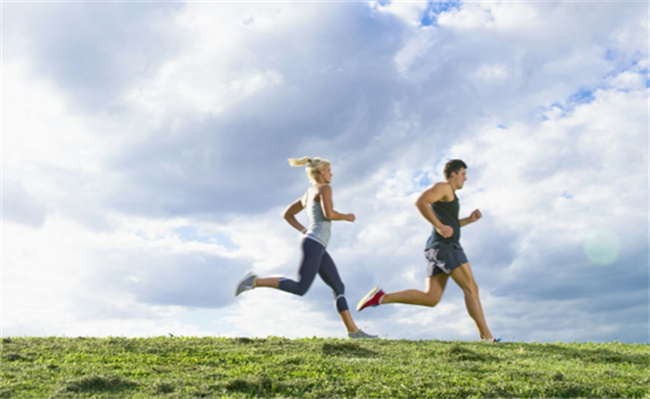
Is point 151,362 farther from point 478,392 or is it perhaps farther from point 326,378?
point 478,392

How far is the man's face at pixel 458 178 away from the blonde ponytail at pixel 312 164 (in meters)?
2.40

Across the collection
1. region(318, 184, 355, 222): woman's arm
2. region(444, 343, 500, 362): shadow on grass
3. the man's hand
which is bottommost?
region(444, 343, 500, 362): shadow on grass

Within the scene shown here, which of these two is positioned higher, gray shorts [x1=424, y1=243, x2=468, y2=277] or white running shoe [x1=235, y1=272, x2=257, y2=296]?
gray shorts [x1=424, y1=243, x2=468, y2=277]

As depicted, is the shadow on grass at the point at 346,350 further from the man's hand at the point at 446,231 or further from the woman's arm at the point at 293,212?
the woman's arm at the point at 293,212

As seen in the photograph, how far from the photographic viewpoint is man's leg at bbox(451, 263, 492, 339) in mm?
12578

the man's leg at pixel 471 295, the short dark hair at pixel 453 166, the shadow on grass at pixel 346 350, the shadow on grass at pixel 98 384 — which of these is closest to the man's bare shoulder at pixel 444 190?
the short dark hair at pixel 453 166

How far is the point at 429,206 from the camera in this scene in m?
12.5

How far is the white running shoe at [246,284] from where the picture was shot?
12.3 metres

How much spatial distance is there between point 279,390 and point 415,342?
13.7ft

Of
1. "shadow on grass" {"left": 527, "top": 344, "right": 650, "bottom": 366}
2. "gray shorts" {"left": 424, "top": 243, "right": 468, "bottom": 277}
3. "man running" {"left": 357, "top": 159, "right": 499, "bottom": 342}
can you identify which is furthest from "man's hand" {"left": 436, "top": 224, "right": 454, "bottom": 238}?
"shadow on grass" {"left": 527, "top": 344, "right": 650, "bottom": 366}

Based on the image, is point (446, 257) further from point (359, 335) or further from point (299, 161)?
point (299, 161)

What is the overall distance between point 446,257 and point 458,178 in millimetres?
1565

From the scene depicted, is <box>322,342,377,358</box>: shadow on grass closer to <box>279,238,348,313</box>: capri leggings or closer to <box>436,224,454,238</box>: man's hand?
<box>279,238,348,313</box>: capri leggings

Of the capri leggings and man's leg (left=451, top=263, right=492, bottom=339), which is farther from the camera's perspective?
man's leg (left=451, top=263, right=492, bottom=339)
